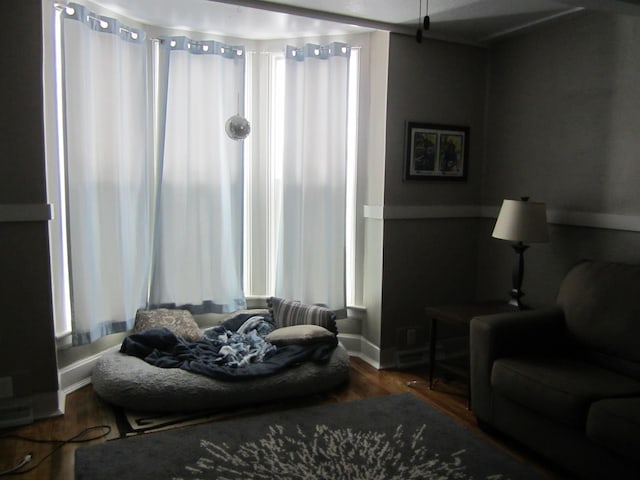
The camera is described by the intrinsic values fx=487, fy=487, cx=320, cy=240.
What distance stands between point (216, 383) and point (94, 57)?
2105 mm

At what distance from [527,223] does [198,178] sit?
218 cm

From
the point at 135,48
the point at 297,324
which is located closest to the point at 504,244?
the point at 297,324

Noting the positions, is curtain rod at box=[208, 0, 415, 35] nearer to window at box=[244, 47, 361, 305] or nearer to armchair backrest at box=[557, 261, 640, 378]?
window at box=[244, 47, 361, 305]

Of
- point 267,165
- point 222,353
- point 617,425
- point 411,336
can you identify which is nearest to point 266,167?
point 267,165

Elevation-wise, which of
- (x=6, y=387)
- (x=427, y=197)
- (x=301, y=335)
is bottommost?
(x=6, y=387)

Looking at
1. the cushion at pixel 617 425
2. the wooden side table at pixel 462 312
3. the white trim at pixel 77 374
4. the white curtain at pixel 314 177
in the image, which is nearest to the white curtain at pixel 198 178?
the white curtain at pixel 314 177

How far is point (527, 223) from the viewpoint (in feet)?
9.41

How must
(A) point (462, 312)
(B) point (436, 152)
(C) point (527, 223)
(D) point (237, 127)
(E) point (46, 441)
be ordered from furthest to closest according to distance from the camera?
(B) point (436, 152)
(D) point (237, 127)
(A) point (462, 312)
(C) point (527, 223)
(E) point (46, 441)

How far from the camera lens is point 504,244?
3.54 metres

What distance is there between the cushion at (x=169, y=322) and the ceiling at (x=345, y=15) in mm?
1947

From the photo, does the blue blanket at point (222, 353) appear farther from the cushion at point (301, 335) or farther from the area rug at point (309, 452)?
the area rug at point (309, 452)

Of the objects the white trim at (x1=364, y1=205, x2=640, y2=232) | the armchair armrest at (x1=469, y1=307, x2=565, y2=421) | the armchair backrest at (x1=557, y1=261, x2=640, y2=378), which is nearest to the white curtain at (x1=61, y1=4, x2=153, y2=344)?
the white trim at (x1=364, y1=205, x2=640, y2=232)

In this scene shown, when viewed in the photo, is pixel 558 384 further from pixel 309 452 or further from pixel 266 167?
pixel 266 167

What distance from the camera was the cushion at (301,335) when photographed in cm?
314
